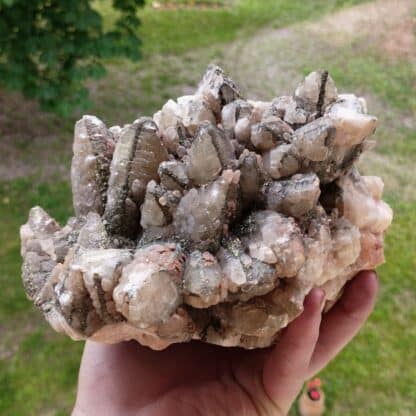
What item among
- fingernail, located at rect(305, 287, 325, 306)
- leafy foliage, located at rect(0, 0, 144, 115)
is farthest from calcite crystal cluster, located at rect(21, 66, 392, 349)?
leafy foliage, located at rect(0, 0, 144, 115)

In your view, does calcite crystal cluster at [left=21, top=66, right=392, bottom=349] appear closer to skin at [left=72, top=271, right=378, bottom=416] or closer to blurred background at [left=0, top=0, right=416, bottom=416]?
skin at [left=72, top=271, right=378, bottom=416]

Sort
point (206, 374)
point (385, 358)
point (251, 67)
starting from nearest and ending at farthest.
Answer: point (206, 374) → point (385, 358) → point (251, 67)

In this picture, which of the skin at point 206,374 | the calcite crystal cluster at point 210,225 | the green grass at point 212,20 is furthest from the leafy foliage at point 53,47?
the skin at point 206,374

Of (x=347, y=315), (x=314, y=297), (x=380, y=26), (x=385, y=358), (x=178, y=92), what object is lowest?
(x=385, y=358)

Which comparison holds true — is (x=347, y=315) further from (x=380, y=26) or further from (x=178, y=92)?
(x=380, y=26)

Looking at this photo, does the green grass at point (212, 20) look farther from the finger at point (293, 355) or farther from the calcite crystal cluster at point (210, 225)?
the finger at point (293, 355)

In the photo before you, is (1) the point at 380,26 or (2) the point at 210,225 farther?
(1) the point at 380,26

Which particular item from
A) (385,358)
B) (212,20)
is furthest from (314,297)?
(212,20)

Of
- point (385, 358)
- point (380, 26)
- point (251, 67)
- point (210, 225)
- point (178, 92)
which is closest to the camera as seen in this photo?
point (210, 225)
